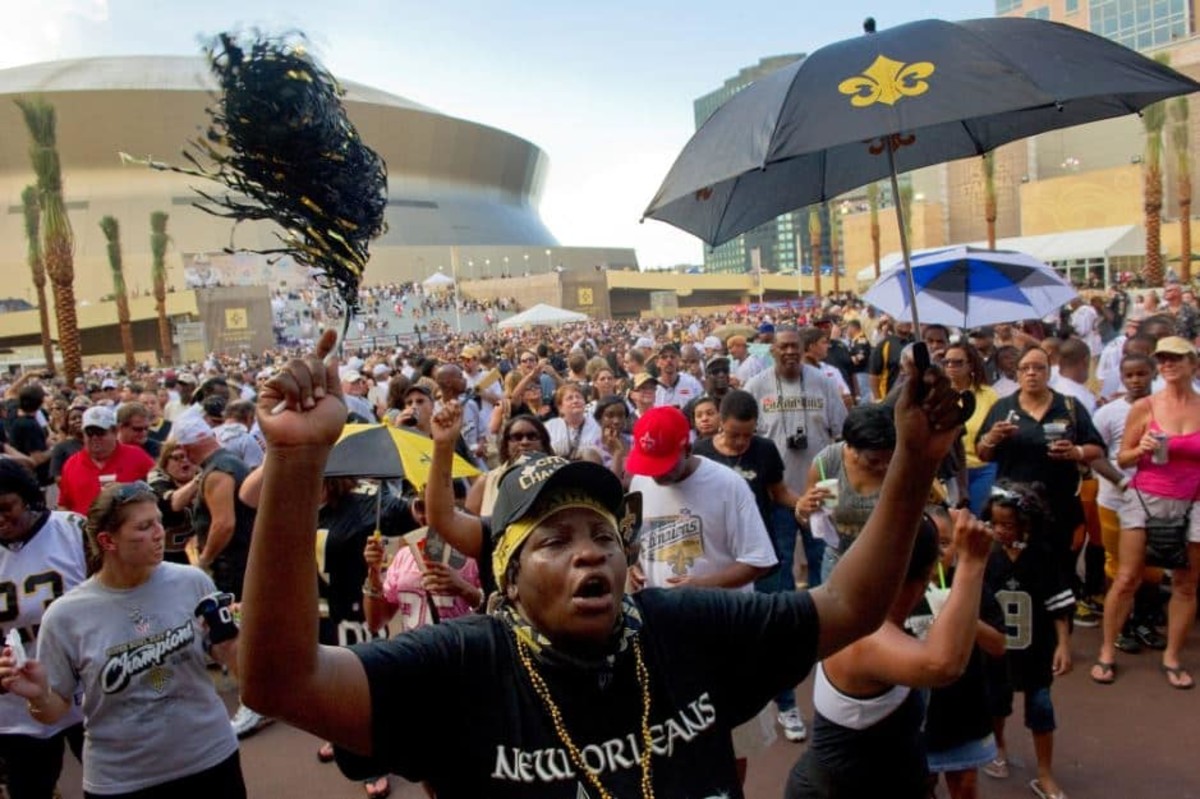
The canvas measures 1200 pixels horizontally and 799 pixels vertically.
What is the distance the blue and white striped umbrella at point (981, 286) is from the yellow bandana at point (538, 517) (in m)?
5.38

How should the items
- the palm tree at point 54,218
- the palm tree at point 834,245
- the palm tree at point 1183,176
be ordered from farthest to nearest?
the palm tree at point 834,245 < the palm tree at point 1183,176 < the palm tree at point 54,218

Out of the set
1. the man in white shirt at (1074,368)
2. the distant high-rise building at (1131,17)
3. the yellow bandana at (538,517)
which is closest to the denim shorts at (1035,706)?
the yellow bandana at (538,517)

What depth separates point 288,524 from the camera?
1.29 meters

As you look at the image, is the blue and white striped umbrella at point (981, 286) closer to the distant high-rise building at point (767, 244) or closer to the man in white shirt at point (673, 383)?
the man in white shirt at point (673, 383)

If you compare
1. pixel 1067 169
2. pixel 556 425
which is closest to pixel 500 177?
pixel 1067 169

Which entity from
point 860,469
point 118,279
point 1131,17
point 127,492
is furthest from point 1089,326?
point 1131,17

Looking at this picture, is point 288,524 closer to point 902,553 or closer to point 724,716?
point 724,716

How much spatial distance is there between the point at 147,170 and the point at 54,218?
6703 centimetres

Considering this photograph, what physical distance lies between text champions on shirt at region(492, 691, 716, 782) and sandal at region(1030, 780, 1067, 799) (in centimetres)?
310

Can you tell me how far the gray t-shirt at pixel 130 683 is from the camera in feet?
9.55

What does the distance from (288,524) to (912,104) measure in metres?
1.95

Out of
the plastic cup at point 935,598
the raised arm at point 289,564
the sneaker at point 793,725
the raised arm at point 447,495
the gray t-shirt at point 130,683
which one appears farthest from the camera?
the sneaker at point 793,725

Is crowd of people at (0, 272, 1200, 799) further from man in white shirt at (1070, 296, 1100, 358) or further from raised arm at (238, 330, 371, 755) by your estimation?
man in white shirt at (1070, 296, 1100, 358)

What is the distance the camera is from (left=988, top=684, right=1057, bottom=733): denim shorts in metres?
3.72
